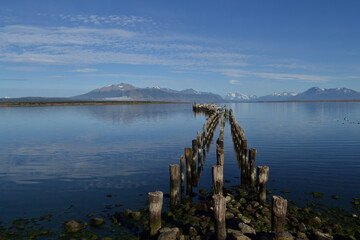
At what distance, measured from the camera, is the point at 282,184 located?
639 inches

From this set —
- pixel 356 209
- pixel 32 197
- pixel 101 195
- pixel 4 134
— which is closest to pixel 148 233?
pixel 101 195

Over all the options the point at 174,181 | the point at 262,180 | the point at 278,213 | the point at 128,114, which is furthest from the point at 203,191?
the point at 128,114

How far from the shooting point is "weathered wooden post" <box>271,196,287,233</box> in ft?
31.0

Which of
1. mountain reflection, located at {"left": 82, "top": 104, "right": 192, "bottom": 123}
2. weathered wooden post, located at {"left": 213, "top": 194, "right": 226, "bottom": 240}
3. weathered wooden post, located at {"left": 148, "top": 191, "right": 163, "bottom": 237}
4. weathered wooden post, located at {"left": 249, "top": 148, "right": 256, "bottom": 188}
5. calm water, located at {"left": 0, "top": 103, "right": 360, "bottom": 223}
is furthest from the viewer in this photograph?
mountain reflection, located at {"left": 82, "top": 104, "right": 192, "bottom": 123}

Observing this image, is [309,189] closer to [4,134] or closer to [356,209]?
[356,209]

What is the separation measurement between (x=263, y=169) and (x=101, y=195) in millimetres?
7836

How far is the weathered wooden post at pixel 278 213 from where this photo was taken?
946 cm

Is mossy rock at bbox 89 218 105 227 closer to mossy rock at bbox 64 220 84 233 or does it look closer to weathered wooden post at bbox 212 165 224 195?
mossy rock at bbox 64 220 84 233

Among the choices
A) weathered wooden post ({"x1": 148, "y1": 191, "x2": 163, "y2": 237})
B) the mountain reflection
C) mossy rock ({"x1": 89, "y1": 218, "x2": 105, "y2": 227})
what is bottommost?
mossy rock ({"x1": 89, "y1": 218, "x2": 105, "y2": 227})

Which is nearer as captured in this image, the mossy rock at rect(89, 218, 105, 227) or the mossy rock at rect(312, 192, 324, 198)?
the mossy rock at rect(89, 218, 105, 227)

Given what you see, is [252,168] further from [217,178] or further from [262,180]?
[217,178]

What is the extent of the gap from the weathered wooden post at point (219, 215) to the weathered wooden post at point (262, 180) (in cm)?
407

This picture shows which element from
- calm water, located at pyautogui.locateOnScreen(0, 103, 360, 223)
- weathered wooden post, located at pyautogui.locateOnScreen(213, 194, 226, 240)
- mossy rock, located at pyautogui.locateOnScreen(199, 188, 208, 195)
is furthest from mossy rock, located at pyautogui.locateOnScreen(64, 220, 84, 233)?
mossy rock, located at pyautogui.locateOnScreen(199, 188, 208, 195)

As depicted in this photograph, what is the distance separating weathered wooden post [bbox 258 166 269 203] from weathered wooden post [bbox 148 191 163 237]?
4999mm
